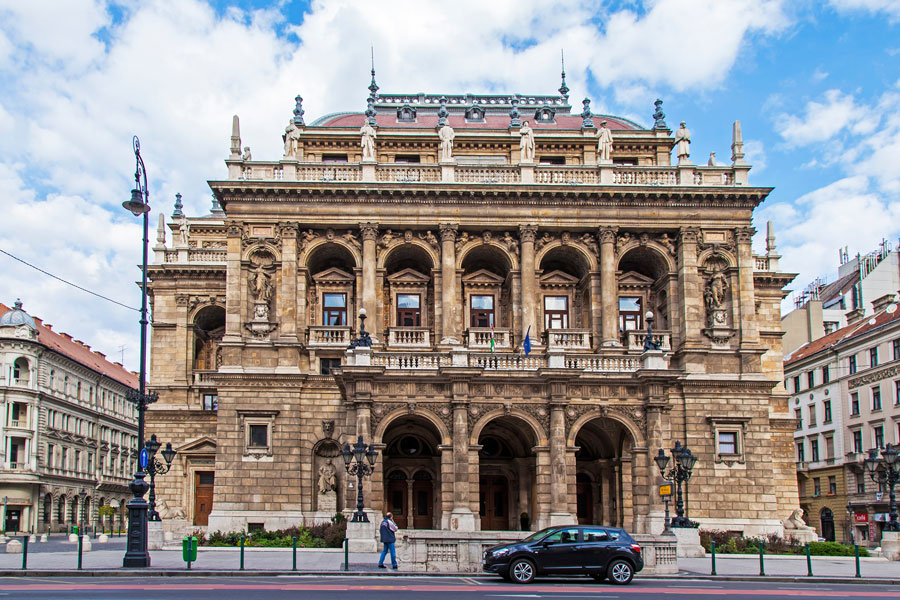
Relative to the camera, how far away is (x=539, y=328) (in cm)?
4812

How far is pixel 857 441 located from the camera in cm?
6506

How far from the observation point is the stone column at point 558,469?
3962 cm

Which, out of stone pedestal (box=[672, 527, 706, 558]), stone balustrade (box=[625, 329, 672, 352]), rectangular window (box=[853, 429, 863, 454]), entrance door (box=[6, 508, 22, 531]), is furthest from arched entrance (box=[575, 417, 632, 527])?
entrance door (box=[6, 508, 22, 531])

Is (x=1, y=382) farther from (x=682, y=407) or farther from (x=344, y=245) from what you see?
(x=682, y=407)

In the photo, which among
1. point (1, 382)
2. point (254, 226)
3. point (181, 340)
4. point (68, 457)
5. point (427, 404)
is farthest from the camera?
point (68, 457)

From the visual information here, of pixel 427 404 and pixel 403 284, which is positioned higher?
pixel 403 284

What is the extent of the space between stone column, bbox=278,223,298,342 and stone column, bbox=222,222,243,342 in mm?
2147

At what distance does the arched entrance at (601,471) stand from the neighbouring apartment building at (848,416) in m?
24.7

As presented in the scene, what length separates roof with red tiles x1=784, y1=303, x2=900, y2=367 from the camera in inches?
2491

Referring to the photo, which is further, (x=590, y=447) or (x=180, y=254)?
(x=180, y=254)

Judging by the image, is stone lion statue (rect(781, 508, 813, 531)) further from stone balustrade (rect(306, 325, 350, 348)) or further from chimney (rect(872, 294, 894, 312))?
chimney (rect(872, 294, 894, 312))

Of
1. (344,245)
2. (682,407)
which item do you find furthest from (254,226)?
(682,407)

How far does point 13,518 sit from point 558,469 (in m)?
49.9

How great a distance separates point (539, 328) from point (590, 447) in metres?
6.83
